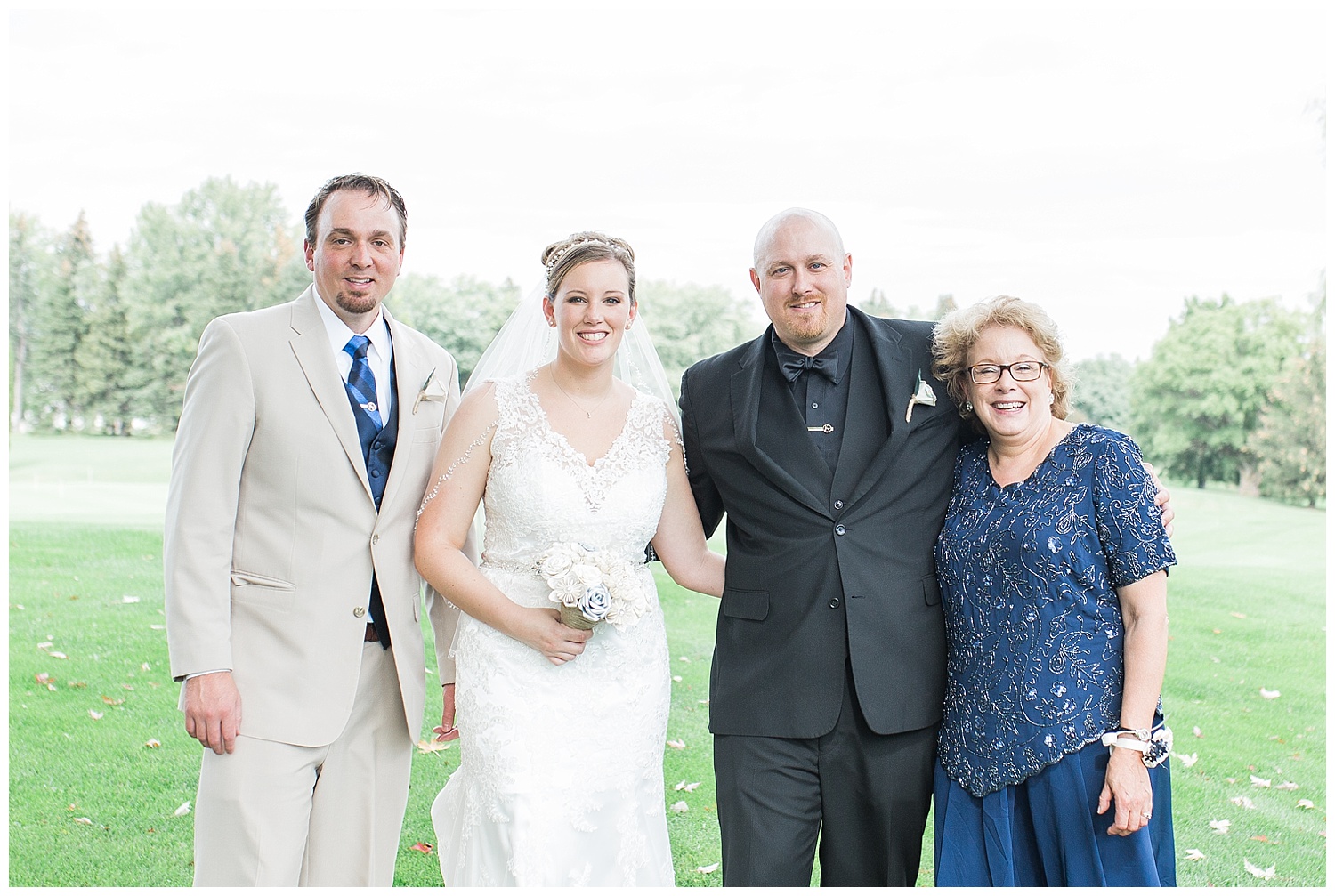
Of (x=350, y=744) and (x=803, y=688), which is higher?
(x=803, y=688)

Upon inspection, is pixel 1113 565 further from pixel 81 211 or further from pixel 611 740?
pixel 81 211

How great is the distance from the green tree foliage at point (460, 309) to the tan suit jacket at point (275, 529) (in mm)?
11051

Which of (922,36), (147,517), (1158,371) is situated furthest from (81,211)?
(1158,371)

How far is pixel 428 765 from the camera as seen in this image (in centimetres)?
636

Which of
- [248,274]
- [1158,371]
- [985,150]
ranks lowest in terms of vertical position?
[1158,371]

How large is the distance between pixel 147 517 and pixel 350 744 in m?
10.5

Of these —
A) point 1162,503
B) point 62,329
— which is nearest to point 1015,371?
point 1162,503

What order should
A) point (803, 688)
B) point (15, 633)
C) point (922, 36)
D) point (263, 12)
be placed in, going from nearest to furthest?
1. point (803, 688)
2. point (15, 633)
3. point (922, 36)
4. point (263, 12)

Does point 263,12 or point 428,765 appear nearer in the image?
point 428,765

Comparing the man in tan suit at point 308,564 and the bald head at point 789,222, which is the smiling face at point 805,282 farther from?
the man in tan suit at point 308,564

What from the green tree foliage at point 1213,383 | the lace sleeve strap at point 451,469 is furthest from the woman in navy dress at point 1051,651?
the green tree foliage at point 1213,383

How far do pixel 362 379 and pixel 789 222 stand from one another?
1.38 m

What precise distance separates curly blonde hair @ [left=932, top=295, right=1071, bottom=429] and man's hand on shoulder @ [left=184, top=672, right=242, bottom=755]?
86.8 inches

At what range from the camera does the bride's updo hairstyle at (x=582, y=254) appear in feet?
9.77
